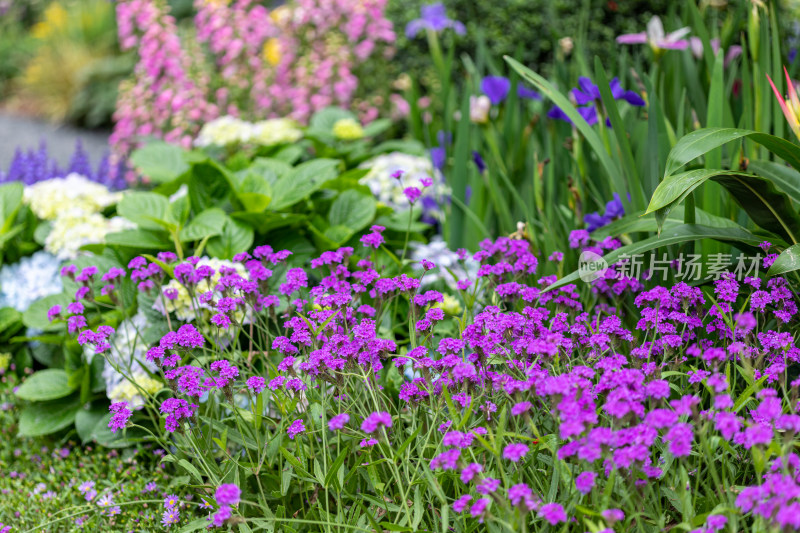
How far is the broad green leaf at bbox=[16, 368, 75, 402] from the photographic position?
2371 mm

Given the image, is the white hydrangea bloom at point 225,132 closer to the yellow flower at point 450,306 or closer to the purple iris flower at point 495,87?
the purple iris flower at point 495,87

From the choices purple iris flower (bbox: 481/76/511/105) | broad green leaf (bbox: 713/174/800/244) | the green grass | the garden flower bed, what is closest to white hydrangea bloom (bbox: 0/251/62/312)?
the garden flower bed

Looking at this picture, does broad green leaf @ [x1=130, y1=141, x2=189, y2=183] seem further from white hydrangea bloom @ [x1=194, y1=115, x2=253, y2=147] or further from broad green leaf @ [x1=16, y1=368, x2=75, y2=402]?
broad green leaf @ [x1=16, y1=368, x2=75, y2=402]

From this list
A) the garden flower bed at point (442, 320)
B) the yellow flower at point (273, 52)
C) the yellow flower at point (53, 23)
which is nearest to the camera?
the garden flower bed at point (442, 320)

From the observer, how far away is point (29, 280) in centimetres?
292

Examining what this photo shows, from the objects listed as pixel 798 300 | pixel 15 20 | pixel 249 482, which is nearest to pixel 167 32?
pixel 249 482

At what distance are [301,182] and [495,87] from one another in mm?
937

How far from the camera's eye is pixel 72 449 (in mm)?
2488

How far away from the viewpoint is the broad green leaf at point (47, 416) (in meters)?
2.36

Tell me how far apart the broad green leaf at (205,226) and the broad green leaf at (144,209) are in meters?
0.14

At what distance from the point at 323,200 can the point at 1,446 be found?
1.50m

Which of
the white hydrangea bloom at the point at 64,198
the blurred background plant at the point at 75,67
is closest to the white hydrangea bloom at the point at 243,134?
the white hydrangea bloom at the point at 64,198

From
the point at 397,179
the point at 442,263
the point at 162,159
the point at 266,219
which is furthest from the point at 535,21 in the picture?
the point at 266,219

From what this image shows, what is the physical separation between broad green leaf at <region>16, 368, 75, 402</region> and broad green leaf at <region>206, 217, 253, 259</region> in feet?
2.26
